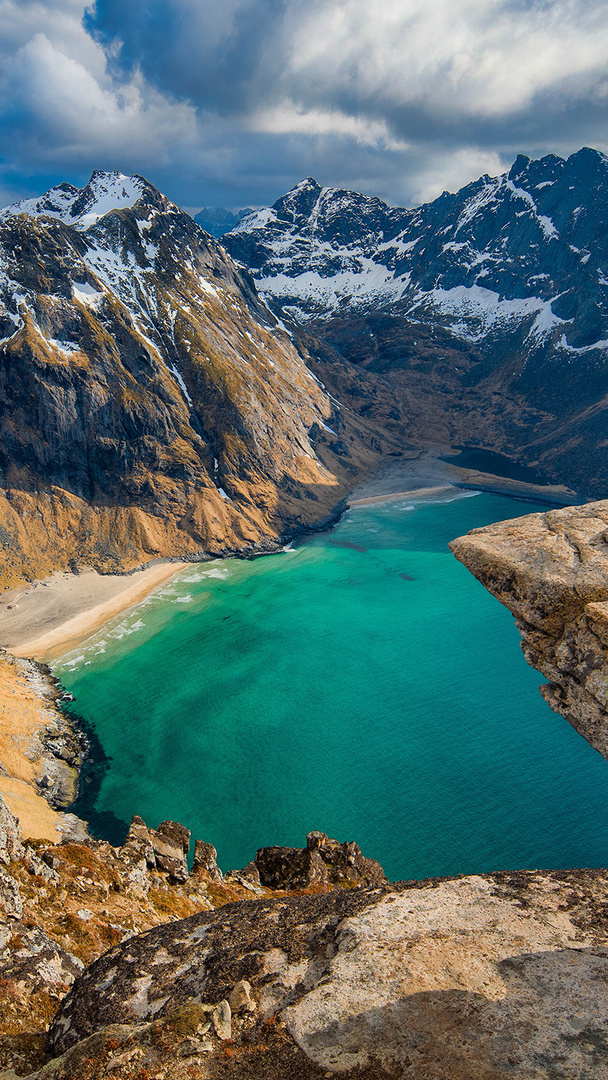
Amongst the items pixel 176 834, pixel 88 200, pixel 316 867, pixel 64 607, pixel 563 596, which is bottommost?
pixel 316 867

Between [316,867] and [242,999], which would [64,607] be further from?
[242,999]

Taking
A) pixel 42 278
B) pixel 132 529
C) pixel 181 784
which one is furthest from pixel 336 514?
pixel 181 784

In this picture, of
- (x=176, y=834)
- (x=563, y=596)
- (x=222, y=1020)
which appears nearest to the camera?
(x=222, y=1020)

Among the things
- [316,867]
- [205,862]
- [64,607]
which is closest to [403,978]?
[316,867]

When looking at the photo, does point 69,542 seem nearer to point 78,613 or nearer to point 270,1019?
point 78,613

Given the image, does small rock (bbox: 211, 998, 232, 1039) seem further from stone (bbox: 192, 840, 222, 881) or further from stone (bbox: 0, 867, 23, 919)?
stone (bbox: 192, 840, 222, 881)
